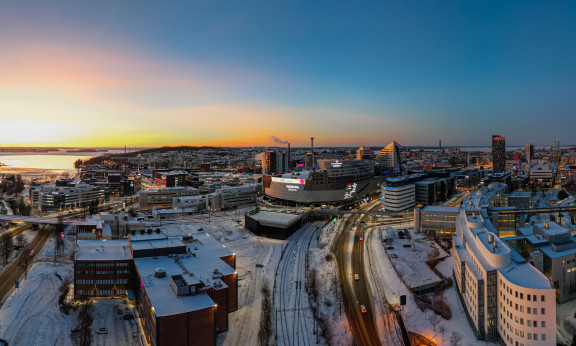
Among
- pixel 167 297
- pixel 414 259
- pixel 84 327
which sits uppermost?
pixel 167 297

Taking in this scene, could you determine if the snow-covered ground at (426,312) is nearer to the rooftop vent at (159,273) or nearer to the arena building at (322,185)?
the rooftop vent at (159,273)

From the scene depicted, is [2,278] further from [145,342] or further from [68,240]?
[145,342]

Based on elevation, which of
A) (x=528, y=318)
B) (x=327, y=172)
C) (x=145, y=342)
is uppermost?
(x=327, y=172)

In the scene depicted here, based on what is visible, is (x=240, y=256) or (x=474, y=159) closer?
(x=240, y=256)

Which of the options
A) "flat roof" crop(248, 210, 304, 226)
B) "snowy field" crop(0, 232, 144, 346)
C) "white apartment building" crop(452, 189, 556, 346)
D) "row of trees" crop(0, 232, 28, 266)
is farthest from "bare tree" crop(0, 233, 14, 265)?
"white apartment building" crop(452, 189, 556, 346)

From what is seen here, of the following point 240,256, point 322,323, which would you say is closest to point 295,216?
point 240,256

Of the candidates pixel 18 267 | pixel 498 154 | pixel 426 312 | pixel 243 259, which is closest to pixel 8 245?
pixel 18 267

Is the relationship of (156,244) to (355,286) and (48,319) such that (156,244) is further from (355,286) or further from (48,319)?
(355,286)

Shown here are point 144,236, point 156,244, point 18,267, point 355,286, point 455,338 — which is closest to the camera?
point 455,338
